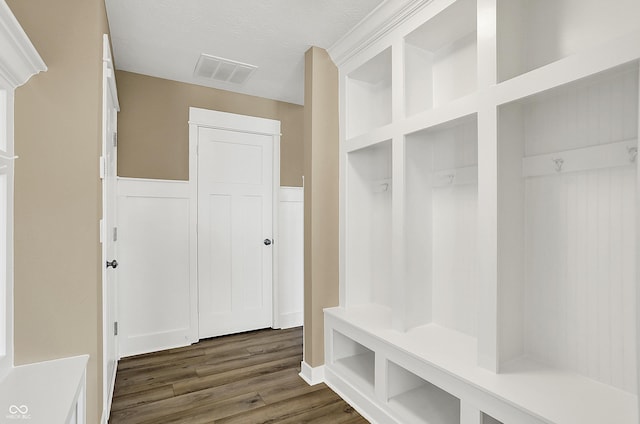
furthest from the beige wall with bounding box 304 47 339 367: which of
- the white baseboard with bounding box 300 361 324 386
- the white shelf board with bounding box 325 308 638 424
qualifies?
the white shelf board with bounding box 325 308 638 424

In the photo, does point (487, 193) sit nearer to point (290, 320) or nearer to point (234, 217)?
point (234, 217)

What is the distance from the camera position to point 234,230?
344 centimetres

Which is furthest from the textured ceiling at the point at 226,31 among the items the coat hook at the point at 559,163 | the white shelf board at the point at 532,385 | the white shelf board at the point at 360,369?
the white shelf board at the point at 360,369

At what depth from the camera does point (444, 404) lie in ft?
6.27

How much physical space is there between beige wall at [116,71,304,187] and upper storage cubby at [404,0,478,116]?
196cm

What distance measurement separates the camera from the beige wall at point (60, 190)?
1.55m

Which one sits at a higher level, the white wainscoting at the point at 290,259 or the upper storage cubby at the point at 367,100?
the upper storage cubby at the point at 367,100

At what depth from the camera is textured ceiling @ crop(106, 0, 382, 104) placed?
82.4 inches

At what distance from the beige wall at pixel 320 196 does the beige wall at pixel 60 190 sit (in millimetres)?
1339

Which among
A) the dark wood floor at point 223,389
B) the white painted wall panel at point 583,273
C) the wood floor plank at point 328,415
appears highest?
the white painted wall panel at point 583,273

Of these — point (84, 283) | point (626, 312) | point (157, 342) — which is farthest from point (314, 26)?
point (157, 342)

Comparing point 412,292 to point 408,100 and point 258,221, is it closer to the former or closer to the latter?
point 408,100

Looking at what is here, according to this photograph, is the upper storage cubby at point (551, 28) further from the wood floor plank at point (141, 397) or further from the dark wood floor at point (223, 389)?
the wood floor plank at point (141, 397)

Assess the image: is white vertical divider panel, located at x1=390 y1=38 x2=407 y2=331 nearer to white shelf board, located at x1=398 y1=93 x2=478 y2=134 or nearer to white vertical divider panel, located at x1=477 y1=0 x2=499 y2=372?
white shelf board, located at x1=398 y1=93 x2=478 y2=134
